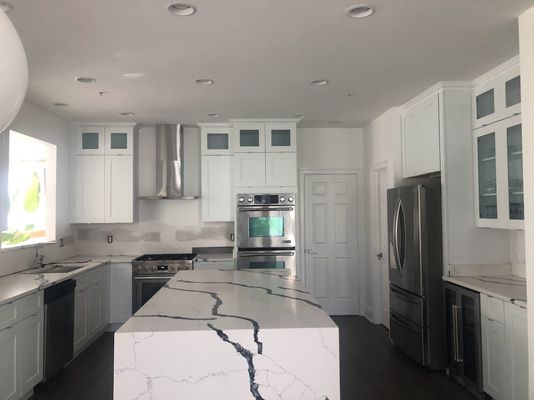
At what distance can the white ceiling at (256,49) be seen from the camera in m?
2.34

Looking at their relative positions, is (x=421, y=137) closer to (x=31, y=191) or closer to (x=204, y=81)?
(x=204, y=81)

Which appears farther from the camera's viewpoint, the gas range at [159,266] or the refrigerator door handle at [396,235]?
the gas range at [159,266]

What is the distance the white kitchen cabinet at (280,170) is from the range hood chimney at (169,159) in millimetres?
1204

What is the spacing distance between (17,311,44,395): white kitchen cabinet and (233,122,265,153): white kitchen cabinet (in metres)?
2.84

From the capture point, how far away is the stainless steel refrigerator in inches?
142

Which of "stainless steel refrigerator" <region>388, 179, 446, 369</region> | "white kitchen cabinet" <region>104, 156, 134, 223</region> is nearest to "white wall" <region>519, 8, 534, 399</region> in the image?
"stainless steel refrigerator" <region>388, 179, 446, 369</region>

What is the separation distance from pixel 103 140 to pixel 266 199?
2.24 metres

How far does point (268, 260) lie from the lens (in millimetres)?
4980

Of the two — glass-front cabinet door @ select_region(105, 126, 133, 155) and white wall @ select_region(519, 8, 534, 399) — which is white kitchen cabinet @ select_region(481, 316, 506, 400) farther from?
glass-front cabinet door @ select_region(105, 126, 133, 155)

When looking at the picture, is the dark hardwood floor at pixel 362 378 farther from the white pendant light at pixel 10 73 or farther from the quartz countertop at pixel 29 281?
the white pendant light at pixel 10 73

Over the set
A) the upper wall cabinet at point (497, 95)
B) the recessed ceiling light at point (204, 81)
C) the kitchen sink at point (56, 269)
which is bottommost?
the kitchen sink at point (56, 269)

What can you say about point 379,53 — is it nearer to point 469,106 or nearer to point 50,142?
point 469,106

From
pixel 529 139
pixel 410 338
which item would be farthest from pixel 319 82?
pixel 410 338

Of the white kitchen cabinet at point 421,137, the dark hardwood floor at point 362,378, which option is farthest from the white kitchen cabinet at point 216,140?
the dark hardwood floor at point 362,378
